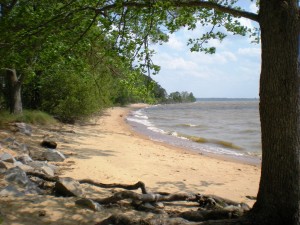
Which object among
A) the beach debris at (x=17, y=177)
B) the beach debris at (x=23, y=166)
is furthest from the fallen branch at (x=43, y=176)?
the beach debris at (x=17, y=177)

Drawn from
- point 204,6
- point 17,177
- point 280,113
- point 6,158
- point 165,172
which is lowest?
point 165,172

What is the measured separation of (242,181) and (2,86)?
19.5 metres

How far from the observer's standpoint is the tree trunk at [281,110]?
501 centimetres

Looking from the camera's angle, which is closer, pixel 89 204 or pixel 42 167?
pixel 89 204

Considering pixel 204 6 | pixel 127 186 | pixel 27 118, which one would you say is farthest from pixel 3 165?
pixel 27 118

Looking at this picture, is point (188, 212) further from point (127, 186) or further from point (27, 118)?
point (27, 118)

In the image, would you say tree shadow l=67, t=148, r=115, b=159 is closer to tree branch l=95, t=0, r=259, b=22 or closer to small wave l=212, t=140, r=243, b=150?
tree branch l=95, t=0, r=259, b=22

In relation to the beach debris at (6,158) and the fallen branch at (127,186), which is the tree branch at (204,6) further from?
the beach debris at (6,158)

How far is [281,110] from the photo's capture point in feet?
16.5

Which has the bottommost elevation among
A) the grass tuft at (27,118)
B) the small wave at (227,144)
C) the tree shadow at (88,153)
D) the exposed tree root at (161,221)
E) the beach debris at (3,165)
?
the small wave at (227,144)

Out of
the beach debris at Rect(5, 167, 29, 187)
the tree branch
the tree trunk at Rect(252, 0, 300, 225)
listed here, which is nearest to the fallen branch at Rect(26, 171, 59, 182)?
the beach debris at Rect(5, 167, 29, 187)

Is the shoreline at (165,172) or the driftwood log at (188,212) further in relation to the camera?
the shoreline at (165,172)

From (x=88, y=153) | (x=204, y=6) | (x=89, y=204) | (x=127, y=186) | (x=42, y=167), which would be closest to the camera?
(x=204, y=6)

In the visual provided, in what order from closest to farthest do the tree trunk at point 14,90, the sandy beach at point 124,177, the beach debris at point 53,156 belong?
the sandy beach at point 124,177
the beach debris at point 53,156
the tree trunk at point 14,90
